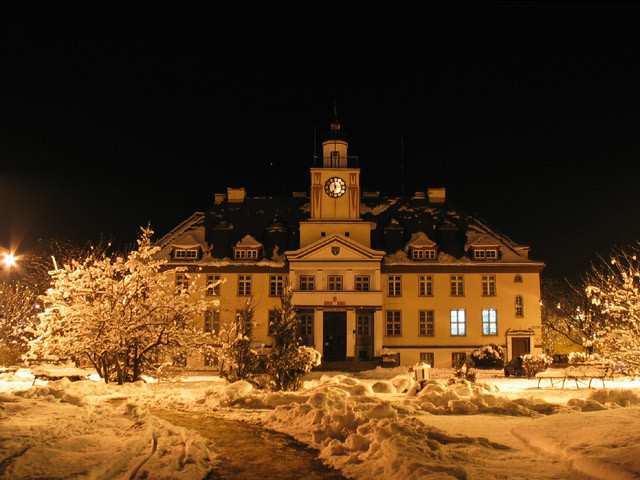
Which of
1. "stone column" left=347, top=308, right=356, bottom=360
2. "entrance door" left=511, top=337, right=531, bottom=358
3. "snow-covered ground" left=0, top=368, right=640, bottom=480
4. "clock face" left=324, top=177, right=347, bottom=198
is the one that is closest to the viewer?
"snow-covered ground" left=0, top=368, right=640, bottom=480

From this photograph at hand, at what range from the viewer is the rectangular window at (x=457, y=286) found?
156 feet

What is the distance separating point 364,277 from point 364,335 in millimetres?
3756

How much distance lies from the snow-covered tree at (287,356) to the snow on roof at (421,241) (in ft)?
78.4

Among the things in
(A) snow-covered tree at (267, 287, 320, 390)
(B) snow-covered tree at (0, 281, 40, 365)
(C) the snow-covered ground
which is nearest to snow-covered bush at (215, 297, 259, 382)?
(A) snow-covered tree at (267, 287, 320, 390)

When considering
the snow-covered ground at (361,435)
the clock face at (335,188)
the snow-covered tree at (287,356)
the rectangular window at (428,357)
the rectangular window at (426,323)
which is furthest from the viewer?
the clock face at (335,188)

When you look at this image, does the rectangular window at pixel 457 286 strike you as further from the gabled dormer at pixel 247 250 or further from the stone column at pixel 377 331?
the gabled dormer at pixel 247 250

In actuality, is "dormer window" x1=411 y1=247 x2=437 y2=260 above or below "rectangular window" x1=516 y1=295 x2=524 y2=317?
above

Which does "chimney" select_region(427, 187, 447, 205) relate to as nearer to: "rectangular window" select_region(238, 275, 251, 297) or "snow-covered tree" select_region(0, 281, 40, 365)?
"rectangular window" select_region(238, 275, 251, 297)

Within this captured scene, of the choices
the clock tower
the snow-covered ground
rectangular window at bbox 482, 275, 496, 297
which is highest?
the clock tower

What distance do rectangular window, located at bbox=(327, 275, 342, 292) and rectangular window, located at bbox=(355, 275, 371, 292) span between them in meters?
1.11

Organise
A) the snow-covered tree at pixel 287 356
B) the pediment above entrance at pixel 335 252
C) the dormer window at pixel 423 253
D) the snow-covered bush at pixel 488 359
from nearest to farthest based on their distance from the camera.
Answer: the snow-covered tree at pixel 287 356 → the snow-covered bush at pixel 488 359 → the pediment above entrance at pixel 335 252 → the dormer window at pixel 423 253

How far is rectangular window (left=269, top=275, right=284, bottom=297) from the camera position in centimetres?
4781

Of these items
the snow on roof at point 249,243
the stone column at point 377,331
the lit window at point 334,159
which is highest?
the lit window at point 334,159

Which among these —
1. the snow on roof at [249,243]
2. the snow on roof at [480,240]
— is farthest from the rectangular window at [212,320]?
the snow on roof at [480,240]
